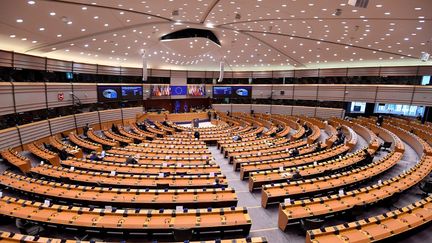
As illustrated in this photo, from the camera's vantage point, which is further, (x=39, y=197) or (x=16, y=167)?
(x=16, y=167)

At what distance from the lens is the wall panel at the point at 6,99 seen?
15.0 meters

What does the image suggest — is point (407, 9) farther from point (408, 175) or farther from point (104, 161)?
point (104, 161)

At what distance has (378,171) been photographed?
10469mm

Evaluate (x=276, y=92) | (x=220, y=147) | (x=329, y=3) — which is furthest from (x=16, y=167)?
(x=276, y=92)

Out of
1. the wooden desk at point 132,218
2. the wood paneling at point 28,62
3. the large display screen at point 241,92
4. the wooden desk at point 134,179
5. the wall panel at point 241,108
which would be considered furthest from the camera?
the wall panel at point 241,108

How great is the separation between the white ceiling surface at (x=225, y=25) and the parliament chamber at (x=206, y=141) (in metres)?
0.12

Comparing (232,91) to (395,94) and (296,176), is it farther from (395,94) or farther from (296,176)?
(296,176)

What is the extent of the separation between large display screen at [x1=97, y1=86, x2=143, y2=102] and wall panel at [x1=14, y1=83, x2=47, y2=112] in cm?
704

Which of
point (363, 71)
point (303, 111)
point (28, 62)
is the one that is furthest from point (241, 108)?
point (28, 62)

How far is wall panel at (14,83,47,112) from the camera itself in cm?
1641

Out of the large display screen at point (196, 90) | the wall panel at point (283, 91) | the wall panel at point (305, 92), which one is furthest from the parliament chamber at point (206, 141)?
the large display screen at point (196, 90)

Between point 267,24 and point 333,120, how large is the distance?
17.0 metres

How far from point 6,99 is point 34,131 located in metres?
3.18

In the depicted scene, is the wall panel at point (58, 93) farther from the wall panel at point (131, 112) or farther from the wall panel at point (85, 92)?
the wall panel at point (131, 112)
